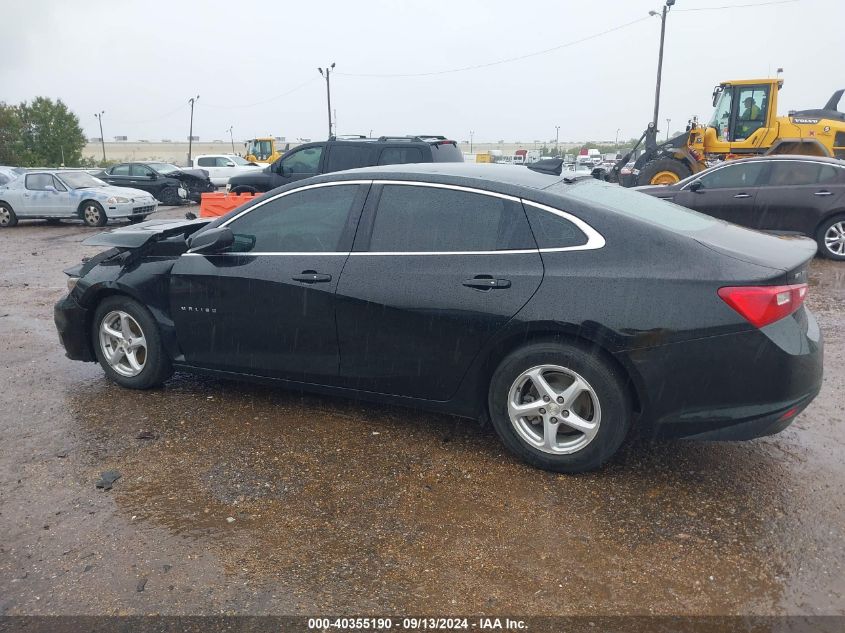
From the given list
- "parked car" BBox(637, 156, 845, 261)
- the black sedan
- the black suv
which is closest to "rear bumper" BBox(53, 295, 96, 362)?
the black sedan

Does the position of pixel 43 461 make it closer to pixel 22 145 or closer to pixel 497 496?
pixel 497 496

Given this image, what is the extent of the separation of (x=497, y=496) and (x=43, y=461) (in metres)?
2.59

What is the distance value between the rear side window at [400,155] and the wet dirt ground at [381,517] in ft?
24.8

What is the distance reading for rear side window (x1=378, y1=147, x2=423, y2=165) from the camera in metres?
11.5

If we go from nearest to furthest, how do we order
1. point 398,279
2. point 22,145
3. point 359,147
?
point 398,279, point 359,147, point 22,145

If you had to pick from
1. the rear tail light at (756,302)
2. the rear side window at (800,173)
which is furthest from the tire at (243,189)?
the rear tail light at (756,302)

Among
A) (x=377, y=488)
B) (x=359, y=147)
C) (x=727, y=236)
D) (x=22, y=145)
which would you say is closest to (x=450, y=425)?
(x=377, y=488)

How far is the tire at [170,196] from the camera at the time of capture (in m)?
22.3

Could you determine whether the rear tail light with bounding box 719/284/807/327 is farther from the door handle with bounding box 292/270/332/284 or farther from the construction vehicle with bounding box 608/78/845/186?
the construction vehicle with bounding box 608/78/845/186

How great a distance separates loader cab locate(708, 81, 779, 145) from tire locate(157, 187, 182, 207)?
53.9 feet

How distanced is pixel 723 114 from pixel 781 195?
9444 mm

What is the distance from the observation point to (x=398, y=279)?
387 cm

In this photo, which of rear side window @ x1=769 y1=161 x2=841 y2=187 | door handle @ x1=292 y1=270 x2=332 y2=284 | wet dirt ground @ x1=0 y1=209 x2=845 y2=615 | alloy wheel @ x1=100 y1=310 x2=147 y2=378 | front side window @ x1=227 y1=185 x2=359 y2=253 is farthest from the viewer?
rear side window @ x1=769 y1=161 x2=841 y2=187

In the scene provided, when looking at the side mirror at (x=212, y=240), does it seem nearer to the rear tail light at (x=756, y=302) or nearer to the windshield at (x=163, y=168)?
the rear tail light at (x=756, y=302)
